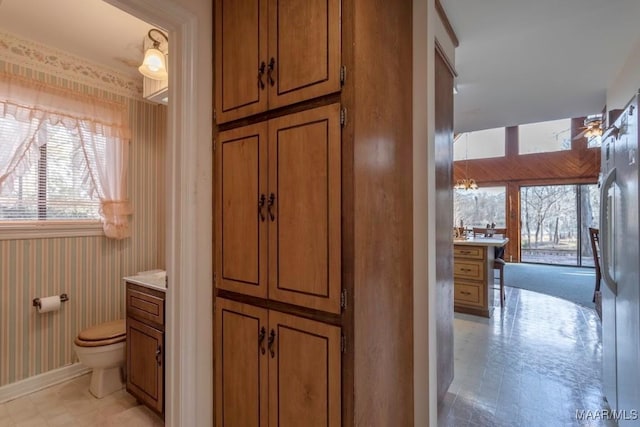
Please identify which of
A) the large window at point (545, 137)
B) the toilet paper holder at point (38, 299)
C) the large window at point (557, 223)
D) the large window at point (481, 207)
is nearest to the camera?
the toilet paper holder at point (38, 299)

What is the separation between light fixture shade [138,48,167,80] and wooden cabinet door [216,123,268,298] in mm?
909

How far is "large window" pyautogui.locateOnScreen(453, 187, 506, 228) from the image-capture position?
8.88 metres

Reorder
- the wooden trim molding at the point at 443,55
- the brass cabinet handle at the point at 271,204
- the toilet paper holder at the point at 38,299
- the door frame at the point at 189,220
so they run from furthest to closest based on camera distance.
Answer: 1. the toilet paper holder at the point at 38,299
2. the wooden trim molding at the point at 443,55
3. the door frame at the point at 189,220
4. the brass cabinet handle at the point at 271,204

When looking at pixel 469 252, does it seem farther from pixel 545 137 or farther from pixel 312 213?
pixel 545 137

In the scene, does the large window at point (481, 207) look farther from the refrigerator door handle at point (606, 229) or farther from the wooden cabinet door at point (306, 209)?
the wooden cabinet door at point (306, 209)

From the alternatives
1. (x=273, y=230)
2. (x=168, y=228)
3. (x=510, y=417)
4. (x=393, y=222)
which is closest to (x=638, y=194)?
(x=393, y=222)

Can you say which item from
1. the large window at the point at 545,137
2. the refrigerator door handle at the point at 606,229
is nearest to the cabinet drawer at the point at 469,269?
the refrigerator door handle at the point at 606,229

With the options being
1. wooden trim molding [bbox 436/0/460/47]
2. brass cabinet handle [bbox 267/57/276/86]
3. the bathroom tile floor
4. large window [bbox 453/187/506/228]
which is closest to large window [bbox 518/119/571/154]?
large window [bbox 453/187/506/228]

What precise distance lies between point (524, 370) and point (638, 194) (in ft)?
5.82

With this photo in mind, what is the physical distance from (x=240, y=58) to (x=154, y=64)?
904 mm

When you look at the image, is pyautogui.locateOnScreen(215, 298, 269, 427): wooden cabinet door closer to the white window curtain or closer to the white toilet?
the white toilet

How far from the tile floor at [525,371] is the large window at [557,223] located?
203 inches

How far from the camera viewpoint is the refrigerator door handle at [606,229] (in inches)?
69.7

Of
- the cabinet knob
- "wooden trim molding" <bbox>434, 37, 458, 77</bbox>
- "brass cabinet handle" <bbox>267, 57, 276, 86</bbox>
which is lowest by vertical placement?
the cabinet knob
